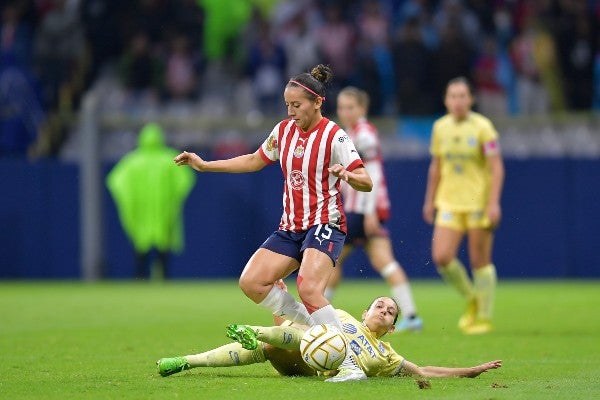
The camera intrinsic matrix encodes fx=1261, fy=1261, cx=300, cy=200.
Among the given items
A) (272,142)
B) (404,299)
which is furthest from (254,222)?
(272,142)

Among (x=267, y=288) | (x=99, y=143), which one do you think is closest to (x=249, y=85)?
(x=99, y=143)

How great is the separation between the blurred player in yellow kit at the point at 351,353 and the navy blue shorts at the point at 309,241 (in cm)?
45

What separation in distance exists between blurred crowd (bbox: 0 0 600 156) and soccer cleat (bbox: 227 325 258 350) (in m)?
13.1

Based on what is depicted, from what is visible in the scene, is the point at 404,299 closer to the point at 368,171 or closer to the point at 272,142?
the point at 368,171

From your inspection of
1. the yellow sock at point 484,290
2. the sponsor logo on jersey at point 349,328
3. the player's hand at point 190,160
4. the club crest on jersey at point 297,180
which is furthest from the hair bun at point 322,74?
the yellow sock at point 484,290

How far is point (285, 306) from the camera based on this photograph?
8586mm

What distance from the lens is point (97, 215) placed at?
21.4 m

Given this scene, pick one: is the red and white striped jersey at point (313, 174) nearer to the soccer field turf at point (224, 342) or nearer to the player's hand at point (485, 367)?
the soccer field turf at point (224, 342)

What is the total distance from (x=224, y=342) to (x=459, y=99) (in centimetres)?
353

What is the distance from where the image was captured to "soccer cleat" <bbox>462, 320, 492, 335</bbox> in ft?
40.7

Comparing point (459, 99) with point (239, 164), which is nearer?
point (239, 164)

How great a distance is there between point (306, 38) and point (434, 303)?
21.9 feet

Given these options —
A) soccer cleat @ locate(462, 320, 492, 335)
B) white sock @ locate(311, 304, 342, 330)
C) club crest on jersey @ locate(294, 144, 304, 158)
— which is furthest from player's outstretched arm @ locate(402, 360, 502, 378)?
soccer cleat @ locate(462, 320, 492, 335)

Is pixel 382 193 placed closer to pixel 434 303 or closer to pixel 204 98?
pixel 434 303
